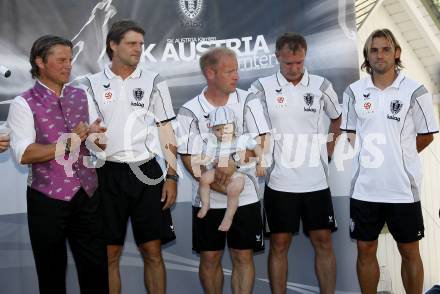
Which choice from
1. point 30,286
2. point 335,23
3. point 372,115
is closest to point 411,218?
point 372,115

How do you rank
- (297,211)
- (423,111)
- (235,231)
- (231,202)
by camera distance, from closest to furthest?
(231,202)
(235,231)
(423,111)
(297,211)

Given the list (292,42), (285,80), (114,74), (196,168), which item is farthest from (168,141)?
(292,42)

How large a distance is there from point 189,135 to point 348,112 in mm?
1161

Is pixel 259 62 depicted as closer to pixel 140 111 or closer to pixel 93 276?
pixel 140 111

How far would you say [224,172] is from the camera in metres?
3.87

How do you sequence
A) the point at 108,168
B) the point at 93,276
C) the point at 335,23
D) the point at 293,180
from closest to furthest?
the point at 93,276
the point at 108,168
the point at 293,180
the point at 335,23

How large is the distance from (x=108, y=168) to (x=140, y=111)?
1.42 feet

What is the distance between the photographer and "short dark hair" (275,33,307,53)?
4.30 metres

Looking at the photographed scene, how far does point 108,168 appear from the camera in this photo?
12.9 ft

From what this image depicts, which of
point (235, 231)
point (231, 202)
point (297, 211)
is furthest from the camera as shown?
point (297, 211)

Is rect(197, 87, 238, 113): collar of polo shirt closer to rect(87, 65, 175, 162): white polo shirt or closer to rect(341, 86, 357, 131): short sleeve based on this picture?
rect(87, 65, 175, 162): white polo shirt

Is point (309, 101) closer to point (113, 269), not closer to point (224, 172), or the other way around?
point (224, 172)

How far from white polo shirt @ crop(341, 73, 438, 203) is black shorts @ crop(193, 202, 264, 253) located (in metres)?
0.74

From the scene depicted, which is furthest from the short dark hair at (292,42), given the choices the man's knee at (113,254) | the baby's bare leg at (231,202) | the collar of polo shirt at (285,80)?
the man's knee at (113,254)
